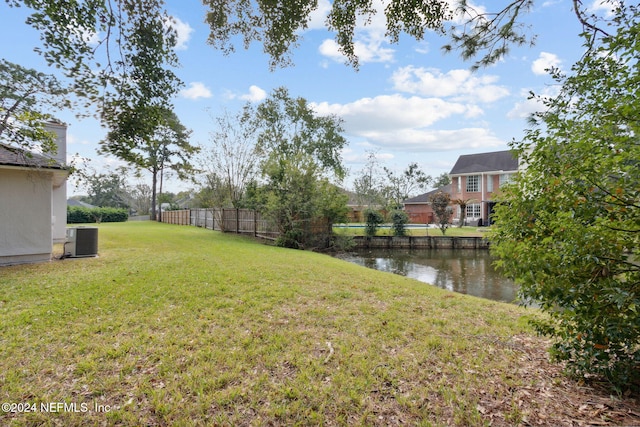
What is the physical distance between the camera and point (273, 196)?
14.5 metres

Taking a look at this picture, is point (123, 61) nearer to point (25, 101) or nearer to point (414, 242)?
point (25, 101)

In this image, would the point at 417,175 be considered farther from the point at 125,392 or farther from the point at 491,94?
the point at 125,392

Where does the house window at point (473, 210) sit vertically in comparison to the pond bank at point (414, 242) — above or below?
above

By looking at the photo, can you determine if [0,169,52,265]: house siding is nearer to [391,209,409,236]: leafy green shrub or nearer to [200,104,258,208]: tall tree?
[200,104,258,208]: tall tree

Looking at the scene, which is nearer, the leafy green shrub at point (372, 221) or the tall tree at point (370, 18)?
the tall tree at point (370, 18)

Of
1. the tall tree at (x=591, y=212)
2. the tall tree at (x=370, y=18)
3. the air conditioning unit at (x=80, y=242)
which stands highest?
the tall tree at (x=370, y=18)

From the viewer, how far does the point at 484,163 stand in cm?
3048

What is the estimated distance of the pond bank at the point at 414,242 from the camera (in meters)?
19.9

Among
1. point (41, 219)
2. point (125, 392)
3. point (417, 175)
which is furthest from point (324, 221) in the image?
point (417, 175)

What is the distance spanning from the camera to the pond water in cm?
949

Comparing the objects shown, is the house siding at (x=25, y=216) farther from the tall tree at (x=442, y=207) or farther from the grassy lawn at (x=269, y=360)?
the tall tree at (x=442, y=207)

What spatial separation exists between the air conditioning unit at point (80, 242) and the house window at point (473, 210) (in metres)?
30.4

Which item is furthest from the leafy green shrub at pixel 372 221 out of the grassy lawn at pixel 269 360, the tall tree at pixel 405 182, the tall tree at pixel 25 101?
the tall tree at pixel 25 101

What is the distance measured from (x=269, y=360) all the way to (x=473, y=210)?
31418mm
